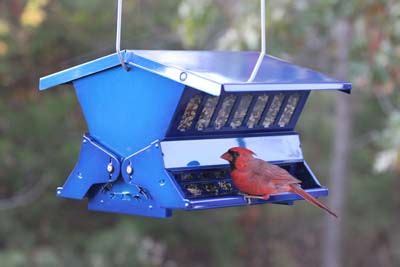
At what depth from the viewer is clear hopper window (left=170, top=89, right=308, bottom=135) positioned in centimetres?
350

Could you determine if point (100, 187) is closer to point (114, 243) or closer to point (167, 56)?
point (167, 56)

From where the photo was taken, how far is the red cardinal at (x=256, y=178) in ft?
11.3

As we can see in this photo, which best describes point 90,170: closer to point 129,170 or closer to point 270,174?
point 129,170

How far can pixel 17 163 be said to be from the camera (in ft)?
28.3

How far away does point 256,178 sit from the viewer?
3.48 metres

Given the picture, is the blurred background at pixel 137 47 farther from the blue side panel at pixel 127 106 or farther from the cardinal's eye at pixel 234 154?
the cardinal's eye at pixel 234 154

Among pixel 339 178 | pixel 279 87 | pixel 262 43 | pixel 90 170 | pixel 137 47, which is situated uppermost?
pixel 262 43

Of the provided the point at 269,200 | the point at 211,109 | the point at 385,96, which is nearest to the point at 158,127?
the point at 211,109

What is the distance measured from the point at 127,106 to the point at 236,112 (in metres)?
0.44

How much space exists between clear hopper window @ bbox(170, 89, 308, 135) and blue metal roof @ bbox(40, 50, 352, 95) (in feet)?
0.37

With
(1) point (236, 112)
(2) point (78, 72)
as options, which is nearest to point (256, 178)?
(1) point (236, 112)

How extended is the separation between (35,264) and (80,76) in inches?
202

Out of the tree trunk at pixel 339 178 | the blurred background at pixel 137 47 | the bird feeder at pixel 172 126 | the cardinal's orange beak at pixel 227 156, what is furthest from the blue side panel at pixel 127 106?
the tree trunk at pixel 339 178

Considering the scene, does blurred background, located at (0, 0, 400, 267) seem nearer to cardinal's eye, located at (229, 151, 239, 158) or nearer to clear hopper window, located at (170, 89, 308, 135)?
clear hopper window, located at (170, 89, 308, 135)
